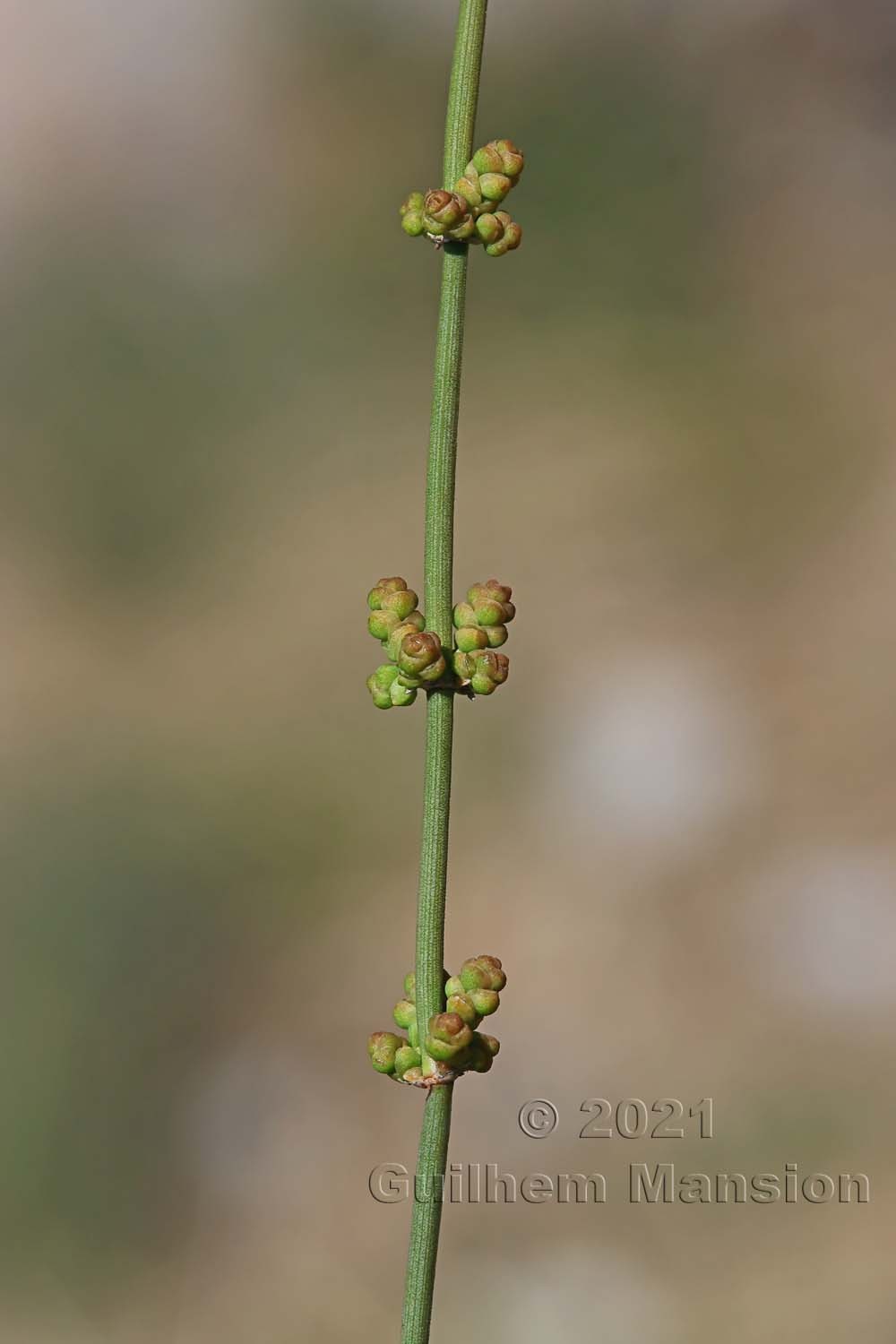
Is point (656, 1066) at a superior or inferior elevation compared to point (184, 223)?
inferior

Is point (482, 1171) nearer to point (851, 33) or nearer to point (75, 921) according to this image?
point (75, 921)

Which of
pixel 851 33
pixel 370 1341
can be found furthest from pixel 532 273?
pixel 370 1341

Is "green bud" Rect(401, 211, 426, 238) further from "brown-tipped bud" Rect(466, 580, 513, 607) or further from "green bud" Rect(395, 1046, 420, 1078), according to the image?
"green bud" Rect(395, 1046, 420, 1078)

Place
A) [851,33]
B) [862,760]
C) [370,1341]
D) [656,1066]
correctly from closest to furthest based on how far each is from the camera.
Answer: [370,1341], [656,1066], [862,760], [851,33]

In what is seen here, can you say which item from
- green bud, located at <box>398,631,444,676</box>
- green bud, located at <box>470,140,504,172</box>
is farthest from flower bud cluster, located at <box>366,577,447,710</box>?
green bud, located at <box>470,140,504,172</box>

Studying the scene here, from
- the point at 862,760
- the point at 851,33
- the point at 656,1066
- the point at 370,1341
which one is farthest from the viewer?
the point at 851,33

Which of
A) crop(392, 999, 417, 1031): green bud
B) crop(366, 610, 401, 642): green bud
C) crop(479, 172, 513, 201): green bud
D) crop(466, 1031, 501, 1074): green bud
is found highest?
crop(479, 172, 513, 201): green bud

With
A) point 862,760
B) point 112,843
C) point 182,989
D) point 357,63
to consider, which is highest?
point 357,63

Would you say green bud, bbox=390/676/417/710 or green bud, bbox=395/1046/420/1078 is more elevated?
green bud, bbox=390/676/417/710
